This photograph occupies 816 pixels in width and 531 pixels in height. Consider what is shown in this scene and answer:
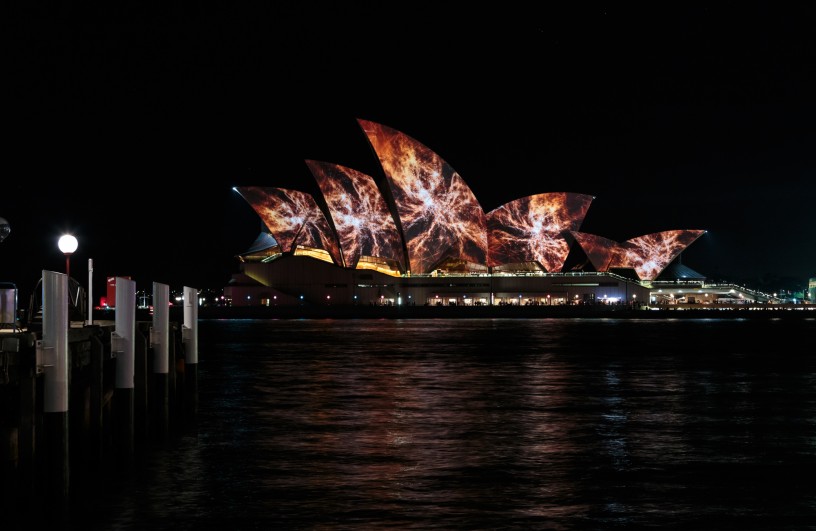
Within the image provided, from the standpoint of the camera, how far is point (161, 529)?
915 centimetres

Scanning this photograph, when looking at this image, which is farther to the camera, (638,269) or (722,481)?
(638,269)

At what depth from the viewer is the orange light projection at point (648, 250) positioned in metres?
93.5

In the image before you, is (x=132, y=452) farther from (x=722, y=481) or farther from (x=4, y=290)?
(x=722, y=481)

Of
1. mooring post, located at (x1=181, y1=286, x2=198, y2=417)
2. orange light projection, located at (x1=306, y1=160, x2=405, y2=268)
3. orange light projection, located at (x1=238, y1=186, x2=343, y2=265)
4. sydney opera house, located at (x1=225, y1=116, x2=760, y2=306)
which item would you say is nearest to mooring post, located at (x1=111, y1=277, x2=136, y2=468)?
mooring post, located at (x1=181, y1=286, x2=198, y2=417)

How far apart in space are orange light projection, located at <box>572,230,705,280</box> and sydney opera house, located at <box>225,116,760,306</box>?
87 mm

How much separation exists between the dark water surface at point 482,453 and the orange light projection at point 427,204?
46743 mm

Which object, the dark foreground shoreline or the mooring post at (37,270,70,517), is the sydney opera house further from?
the mooring post at (37,270,70,517)

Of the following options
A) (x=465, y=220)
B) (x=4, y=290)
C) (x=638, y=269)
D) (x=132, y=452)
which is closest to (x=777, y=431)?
(x=132, y=452)

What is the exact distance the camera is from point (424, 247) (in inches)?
3223

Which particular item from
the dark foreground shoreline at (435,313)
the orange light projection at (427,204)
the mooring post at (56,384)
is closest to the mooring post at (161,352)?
the mooring post at (56,384)

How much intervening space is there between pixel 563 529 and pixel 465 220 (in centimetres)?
7216

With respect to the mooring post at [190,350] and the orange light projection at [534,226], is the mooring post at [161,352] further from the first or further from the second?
the orange light projection at [534,226]

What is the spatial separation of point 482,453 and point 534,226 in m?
74.3

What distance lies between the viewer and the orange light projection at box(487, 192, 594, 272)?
8456 cm
